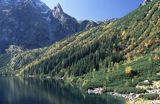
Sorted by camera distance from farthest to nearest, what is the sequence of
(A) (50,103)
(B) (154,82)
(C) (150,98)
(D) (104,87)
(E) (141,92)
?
(D) (104,87), (B) (154,82), (E) (141,92), (A) (50,103), (C) (150,98)

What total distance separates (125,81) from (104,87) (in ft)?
43.2

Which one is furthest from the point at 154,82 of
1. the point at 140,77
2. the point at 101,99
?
the point at 101,99

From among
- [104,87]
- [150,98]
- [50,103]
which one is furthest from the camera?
[104,87]

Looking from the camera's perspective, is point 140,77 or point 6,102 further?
point 140,77

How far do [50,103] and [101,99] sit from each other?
22.6 metres

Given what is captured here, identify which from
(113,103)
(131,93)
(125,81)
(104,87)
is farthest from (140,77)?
(113,103)

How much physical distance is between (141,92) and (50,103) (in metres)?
42.7

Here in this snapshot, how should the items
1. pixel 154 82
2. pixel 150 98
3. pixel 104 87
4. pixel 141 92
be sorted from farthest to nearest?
pixel 104 87
pixel 154 82
pixel 141 92
pixel 150 98

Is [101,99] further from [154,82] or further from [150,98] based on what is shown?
[154,82]

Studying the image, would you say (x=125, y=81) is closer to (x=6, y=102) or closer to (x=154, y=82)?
(x=154, y=82)

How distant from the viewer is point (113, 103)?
134 m

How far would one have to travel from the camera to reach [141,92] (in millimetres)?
158500

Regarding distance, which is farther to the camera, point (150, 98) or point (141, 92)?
point (141, 92)

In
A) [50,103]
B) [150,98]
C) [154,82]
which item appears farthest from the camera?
[154,82]
